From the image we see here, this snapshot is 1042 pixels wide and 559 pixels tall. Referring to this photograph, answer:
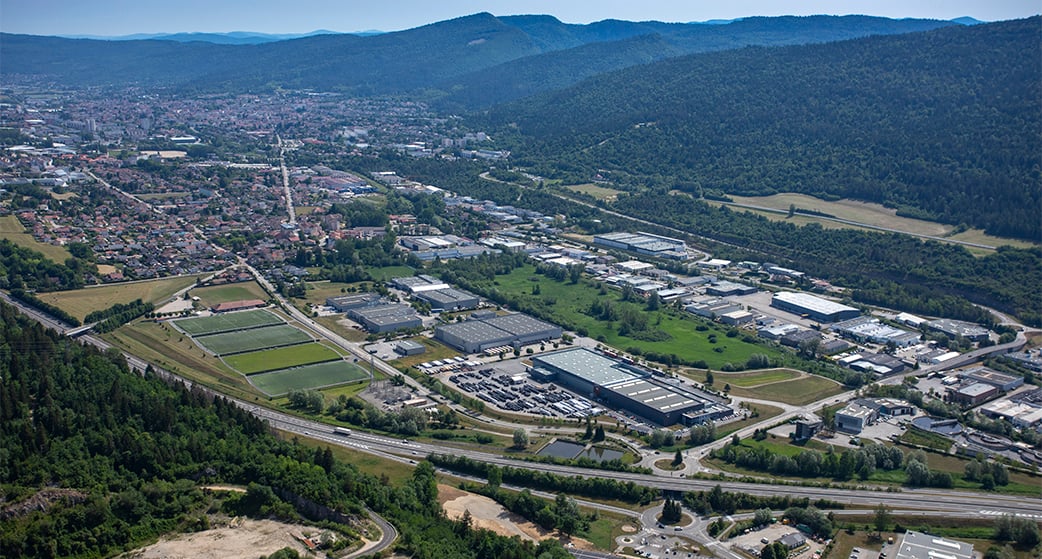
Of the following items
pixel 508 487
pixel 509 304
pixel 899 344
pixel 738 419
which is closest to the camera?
pixel 508 487

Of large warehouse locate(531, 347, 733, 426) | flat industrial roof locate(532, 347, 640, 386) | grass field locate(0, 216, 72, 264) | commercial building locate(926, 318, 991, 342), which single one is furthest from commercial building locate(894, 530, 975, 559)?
grass field locate(0, 216, 72, 264)

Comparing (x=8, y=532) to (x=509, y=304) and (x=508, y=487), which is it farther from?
(x=509, y=304)

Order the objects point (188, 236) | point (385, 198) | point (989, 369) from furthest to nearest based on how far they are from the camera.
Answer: point (385, 198) → point (188, 236) → point (989, 369)

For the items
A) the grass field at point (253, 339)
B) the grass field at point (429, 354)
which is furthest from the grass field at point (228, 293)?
the grass field at point (429, 354)

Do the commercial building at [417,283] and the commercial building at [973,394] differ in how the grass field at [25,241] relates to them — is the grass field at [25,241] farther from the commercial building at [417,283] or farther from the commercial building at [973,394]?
the commercial building at [973,394]

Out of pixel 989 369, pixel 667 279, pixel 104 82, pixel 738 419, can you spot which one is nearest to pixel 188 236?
pixel 667 279
